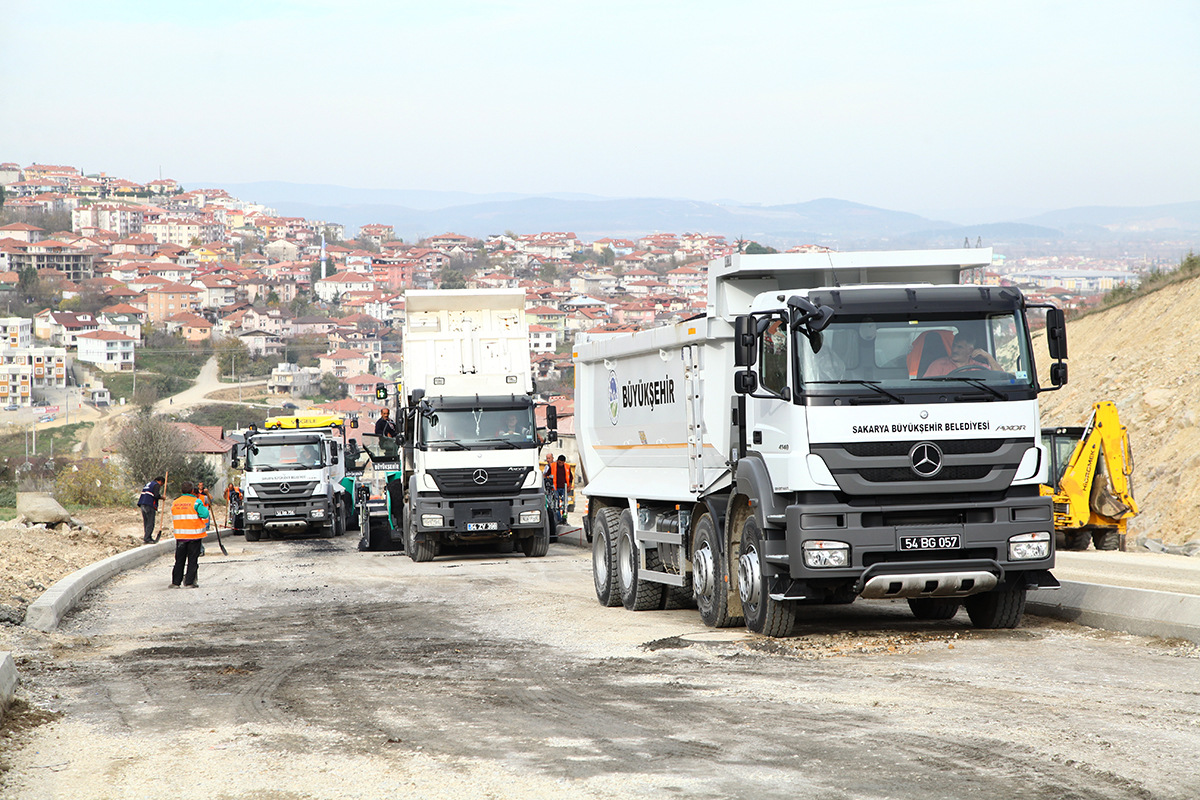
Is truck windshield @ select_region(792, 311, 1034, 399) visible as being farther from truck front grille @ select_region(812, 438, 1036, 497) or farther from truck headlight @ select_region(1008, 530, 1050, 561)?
truck headlight @ select_region(1008, 530, 1050, 561)

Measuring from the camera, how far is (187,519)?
17297mm

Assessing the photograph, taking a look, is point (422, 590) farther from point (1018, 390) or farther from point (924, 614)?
point (1018, 390)

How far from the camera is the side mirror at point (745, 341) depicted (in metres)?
9.85

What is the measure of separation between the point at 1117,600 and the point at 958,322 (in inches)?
118

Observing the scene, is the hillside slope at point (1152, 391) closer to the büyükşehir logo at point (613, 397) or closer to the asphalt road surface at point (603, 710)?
the büyükşehir logo at point (613, 397)

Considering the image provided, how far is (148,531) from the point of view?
25.2m

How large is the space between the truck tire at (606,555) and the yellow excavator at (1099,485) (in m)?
7.78

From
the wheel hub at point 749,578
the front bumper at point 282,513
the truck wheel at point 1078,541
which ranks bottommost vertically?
the front bumper at point 282,513

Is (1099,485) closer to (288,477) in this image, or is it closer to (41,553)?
(41,553)

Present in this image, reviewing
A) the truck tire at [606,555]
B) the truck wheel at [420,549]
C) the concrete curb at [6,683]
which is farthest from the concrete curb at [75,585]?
the truck tire at [606,555]

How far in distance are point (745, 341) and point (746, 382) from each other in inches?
14.6

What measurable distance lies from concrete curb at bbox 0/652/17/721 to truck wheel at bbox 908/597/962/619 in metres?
7.75

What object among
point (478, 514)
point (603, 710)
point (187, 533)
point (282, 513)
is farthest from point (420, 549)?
point (603, 710)

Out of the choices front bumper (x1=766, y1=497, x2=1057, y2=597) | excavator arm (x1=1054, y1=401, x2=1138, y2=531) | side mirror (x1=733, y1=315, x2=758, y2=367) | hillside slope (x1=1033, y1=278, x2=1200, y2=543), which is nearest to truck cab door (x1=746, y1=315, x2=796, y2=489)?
side mirror (x1=733, y1=315, x2=758, y2=367)
